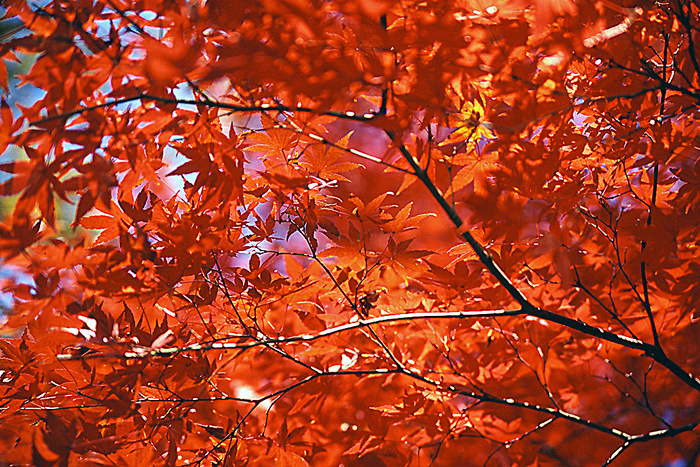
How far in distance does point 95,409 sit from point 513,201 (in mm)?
1031

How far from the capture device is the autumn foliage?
650 millimetres

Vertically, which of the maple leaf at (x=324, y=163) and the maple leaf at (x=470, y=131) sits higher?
the maple leaf at (x=324, y=163)

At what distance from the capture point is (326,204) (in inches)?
38.3

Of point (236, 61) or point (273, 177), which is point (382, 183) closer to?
point (273, 177)

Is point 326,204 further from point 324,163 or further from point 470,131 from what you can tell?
point 470,131

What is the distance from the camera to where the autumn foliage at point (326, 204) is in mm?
650

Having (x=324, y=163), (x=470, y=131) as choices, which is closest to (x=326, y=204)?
(x=324, y=163)

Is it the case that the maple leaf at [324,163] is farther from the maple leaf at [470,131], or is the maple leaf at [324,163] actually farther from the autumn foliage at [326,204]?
the maple leaf at [470,131]

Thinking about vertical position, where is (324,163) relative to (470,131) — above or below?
above

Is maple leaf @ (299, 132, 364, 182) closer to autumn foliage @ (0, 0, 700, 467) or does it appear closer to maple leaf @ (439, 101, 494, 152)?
autumn foliage @ (0, 0, 700, 467)

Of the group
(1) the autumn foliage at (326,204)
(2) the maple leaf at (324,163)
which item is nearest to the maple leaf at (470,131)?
(1) the autumn foliage at (326,204)

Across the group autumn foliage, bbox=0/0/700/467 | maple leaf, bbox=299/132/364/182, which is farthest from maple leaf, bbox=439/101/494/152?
maple leaf, bbox=299/132/364/182

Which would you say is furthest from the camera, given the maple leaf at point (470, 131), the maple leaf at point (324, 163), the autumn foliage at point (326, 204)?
the maple leaf at point (324, 163)

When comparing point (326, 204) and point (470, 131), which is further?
point (326, 204)
